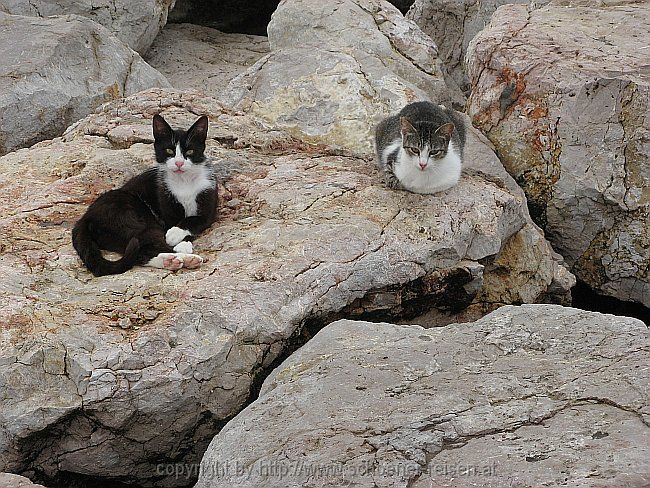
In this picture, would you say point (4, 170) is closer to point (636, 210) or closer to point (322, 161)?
point (322, 161)

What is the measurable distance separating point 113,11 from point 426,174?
20.2 ft

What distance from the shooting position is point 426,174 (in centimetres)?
551

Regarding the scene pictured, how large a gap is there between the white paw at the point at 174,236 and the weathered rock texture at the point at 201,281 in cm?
16

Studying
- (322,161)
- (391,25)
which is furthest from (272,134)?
(391,25)

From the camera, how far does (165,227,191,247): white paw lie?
491 cm

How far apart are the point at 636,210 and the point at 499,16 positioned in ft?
8.71

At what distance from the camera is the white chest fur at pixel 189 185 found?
5.16 m

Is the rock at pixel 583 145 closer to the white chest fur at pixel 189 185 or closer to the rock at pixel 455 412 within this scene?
the rock at pixel 455 412

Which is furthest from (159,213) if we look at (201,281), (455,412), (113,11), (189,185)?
(113,11)

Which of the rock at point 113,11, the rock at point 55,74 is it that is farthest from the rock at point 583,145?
the rock at point 113,11

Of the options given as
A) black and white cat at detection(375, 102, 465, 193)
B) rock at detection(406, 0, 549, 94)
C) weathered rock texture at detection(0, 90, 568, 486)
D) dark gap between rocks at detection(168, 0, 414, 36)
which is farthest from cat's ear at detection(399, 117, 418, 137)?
dark gap between rocks at detection(168, 0, 414, 36)

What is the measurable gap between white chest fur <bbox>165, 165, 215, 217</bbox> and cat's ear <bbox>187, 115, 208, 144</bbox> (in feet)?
0.61

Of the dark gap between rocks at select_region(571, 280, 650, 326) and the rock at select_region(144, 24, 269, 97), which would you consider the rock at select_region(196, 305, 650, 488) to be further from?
the rock at select_region(144, 24, 269, 97)

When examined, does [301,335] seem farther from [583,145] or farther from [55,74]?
[55,74]
